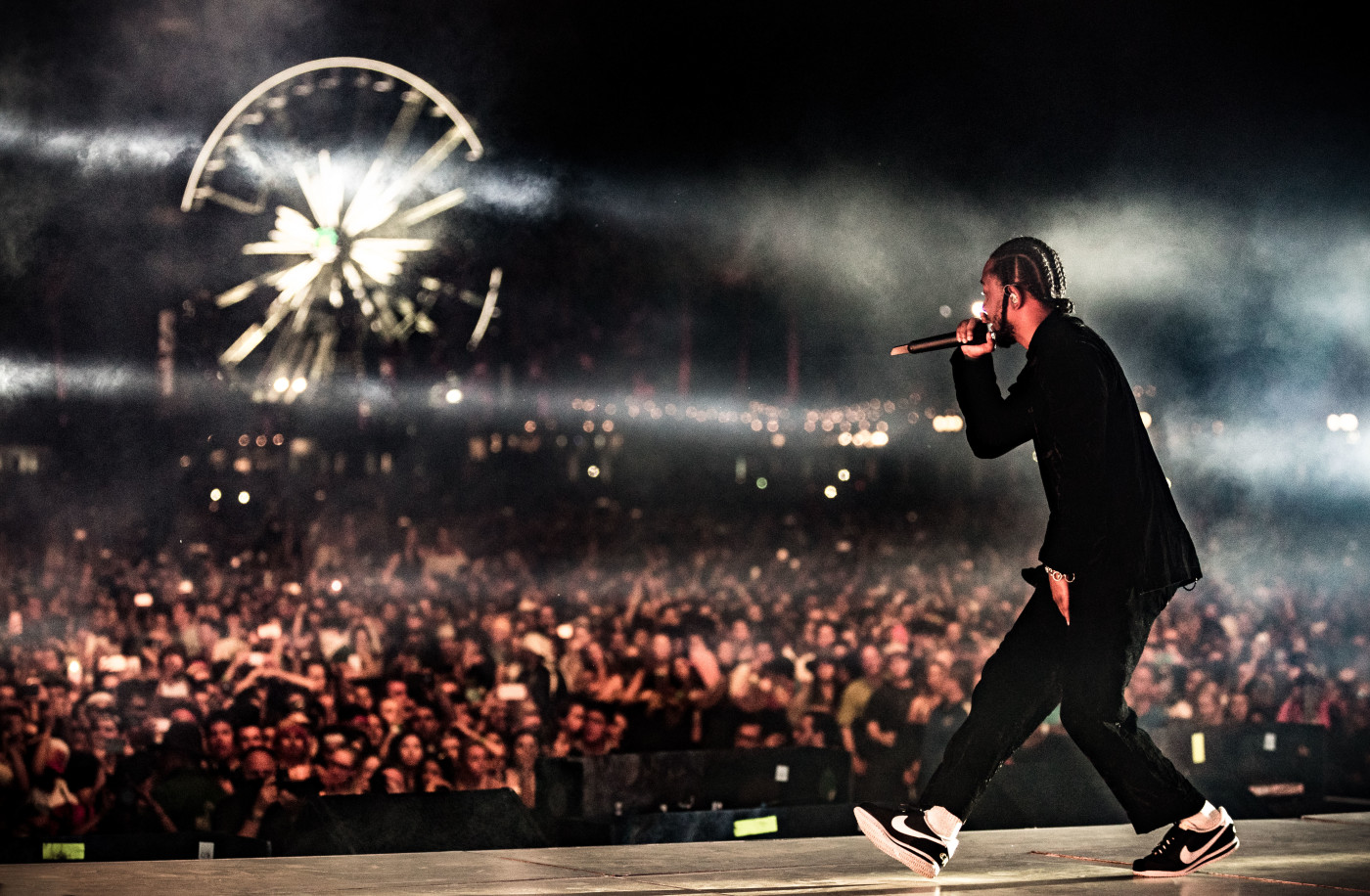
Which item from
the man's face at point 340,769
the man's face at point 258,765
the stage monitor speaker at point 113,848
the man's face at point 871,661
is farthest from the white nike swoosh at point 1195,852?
the man's face at point 871,661

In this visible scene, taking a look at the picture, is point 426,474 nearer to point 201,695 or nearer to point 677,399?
point 677,399

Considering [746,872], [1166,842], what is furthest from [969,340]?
[746,872]

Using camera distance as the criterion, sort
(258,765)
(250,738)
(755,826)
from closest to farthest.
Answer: (755,826) → (258,765) → (250,738)

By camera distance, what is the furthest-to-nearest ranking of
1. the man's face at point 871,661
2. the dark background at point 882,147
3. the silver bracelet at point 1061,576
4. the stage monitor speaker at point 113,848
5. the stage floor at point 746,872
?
the dark background at point 882,147 → the man's face at point 871,661 → the stage monitor speaker at point 113,848 → the silver bracelet at point 1061,576 → the stage floor at point 746,872

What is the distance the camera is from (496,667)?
383 inches

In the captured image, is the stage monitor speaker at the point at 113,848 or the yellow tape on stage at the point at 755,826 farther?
the yellow tape on stage at the point at 755,826

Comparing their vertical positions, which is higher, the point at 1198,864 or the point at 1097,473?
the point at 1097,473

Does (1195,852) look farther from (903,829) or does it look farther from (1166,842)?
(903,829)

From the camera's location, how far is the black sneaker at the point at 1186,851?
3.70 m

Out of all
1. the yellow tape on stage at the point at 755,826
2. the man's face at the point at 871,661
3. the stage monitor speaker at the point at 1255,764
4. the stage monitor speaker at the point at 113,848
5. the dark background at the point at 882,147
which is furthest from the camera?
the dark background at the point at 882,147

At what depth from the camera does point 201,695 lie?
30.1 ft

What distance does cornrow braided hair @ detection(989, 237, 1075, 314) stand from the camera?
3.96 meters

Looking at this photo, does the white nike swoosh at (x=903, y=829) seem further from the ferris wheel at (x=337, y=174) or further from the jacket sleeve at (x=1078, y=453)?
the ferris wheel at (x=337, y=174)

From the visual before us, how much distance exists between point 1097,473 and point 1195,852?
931 mm
